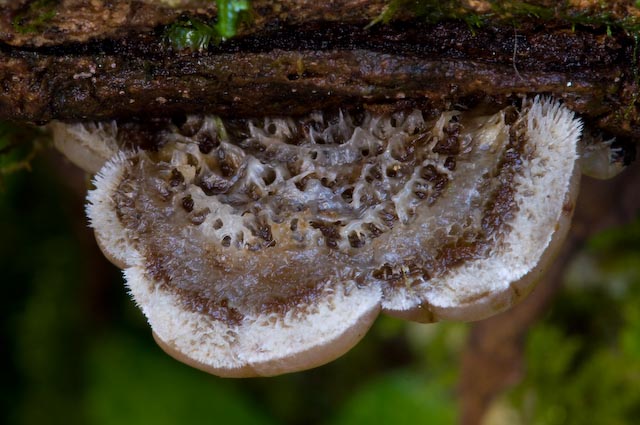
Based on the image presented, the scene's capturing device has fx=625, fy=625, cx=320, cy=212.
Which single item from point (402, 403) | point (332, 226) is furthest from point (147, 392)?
point (332, 226)

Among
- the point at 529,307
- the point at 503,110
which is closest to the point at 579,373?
the point at 529,307

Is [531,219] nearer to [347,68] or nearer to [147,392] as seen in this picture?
[347,68]

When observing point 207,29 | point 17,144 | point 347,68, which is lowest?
point 17,144

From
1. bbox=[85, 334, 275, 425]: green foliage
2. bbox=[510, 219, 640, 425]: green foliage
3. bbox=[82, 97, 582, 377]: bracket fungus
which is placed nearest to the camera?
bbox=[82, 97, 582, 377]: bracket fungus

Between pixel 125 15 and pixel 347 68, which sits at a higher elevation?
pixel 125 15

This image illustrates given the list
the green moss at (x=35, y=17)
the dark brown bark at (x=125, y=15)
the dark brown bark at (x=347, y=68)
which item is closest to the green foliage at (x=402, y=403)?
the dark brown bark at (x=347, y=68)

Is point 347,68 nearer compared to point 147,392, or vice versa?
point 347,68

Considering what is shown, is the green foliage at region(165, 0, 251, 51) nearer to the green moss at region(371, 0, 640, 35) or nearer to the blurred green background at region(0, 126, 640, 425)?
the green moss at region(371, 0, 640, 35)

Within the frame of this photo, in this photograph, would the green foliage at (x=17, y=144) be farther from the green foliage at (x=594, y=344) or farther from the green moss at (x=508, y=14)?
the green foliage at (x=594, y=344)

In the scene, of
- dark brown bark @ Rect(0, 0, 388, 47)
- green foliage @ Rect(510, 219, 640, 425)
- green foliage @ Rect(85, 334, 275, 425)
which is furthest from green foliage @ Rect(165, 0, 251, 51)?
green foliage @ Rect(85, 334, 275, 425)
